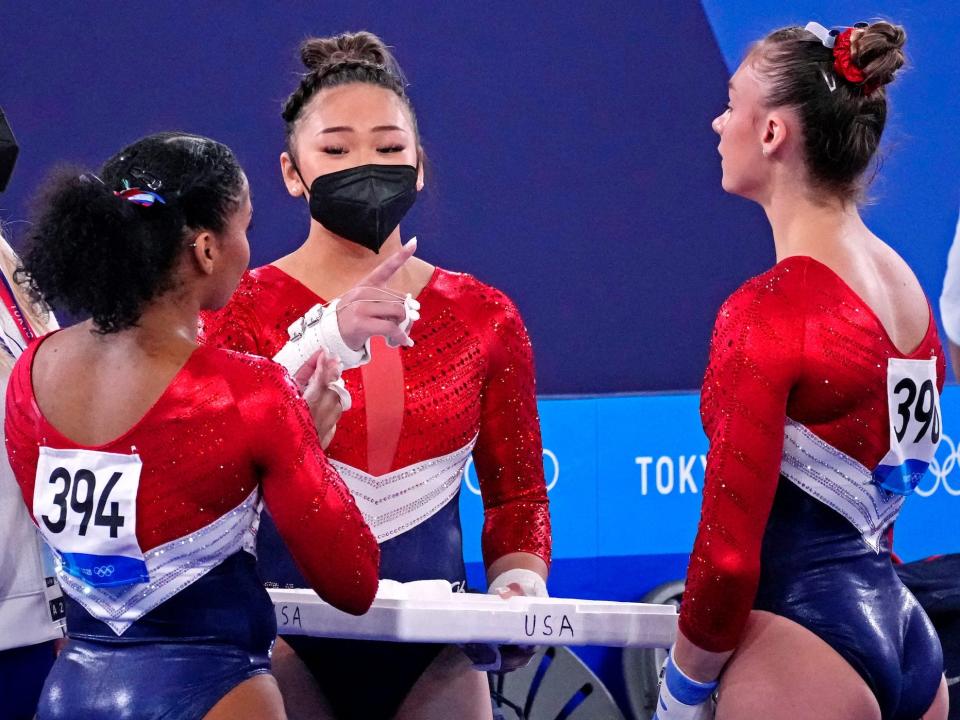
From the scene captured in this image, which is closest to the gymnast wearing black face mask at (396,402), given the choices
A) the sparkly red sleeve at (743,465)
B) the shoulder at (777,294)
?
the sparkly red sleeve at (743,465)

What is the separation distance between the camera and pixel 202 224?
1696 millimetres

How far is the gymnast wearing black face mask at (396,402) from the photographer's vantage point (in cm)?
208

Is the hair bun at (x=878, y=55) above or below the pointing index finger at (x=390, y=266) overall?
above

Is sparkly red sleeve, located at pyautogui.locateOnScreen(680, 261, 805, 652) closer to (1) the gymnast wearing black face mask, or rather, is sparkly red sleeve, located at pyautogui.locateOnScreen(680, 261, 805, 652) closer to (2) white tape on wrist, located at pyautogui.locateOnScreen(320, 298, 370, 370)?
(1) the gymnast wearing black face mask

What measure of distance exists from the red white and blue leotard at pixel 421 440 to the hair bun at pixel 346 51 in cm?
41

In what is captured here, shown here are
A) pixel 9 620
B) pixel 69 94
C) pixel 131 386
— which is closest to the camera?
pixel 131 386

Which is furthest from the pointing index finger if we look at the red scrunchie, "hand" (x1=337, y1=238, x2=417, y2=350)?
the red scrunchie

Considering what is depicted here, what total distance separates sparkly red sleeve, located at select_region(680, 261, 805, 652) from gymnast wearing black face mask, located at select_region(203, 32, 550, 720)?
1.18 ft

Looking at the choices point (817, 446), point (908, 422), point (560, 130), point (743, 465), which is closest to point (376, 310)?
point (743, 465)

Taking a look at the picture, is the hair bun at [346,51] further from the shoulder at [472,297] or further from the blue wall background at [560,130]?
the blue wall background at [560,130]

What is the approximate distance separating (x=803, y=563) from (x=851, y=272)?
438 mm

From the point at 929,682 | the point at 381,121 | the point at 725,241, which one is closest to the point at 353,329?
the point at 381,121

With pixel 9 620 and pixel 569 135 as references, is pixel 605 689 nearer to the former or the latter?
pixel 569 135

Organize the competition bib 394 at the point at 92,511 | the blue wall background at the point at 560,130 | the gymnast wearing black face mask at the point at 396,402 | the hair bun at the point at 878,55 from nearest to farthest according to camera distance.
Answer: the competition bib 394 at the point at 92,511 → the hair bun at the point at 878,55 → the gymnast wearing black face mask at the point at 396,402 → the blue wall background at the point at 560,130
